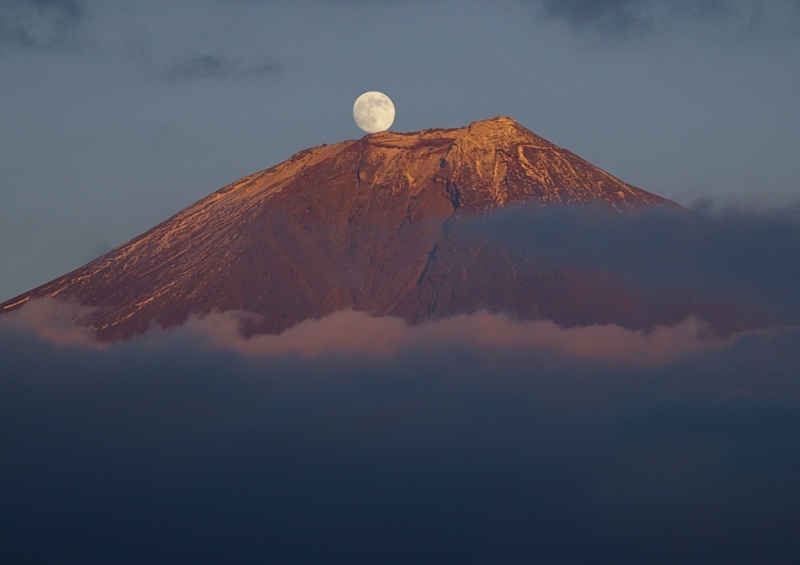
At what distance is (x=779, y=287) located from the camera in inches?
7677

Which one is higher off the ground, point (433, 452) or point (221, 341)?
point (221, 341)

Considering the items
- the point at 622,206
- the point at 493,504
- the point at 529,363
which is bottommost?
the point at 493,504

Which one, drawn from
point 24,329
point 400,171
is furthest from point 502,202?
point 24,329

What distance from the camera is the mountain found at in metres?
173

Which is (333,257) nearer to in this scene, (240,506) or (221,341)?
(221,341)

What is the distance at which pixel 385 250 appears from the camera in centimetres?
17500

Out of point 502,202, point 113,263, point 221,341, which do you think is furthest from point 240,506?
point 502,202

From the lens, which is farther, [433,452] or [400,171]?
[433,452]

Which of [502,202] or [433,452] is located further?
[433,452]

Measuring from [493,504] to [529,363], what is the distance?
1710cm

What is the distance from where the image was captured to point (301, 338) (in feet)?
589

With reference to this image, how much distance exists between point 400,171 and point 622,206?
78.7 feet

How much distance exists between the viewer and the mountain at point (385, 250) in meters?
173

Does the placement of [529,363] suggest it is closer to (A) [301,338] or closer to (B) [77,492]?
(A) [301,338]
